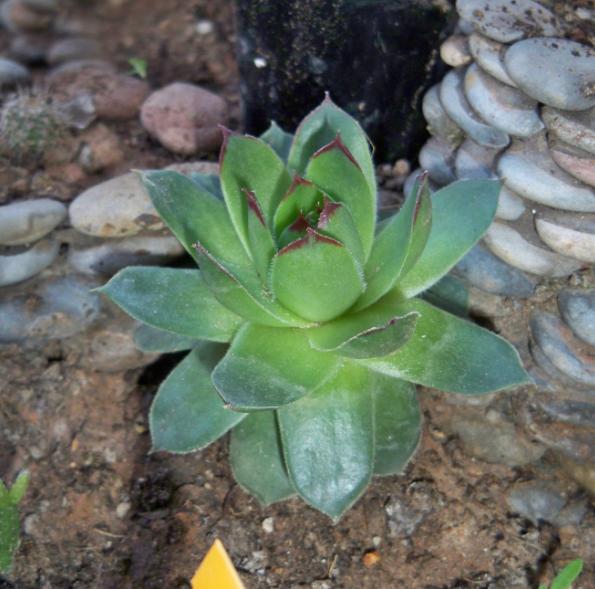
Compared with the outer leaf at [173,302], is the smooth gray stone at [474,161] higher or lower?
higher

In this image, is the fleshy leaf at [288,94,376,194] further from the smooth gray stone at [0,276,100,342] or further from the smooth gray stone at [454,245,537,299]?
the smooth gray stone at [0,276,100,342]

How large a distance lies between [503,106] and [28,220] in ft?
3.65

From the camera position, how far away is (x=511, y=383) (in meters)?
1.45

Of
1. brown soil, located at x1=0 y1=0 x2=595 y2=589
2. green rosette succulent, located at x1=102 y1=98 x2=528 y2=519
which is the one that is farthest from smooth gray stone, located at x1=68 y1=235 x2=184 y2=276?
green rosette succulent, located at x1=102 y1=98 x2=528 y2=519

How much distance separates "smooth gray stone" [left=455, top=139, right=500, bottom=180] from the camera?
1.70m

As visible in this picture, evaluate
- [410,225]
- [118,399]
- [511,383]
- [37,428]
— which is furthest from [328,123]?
[37,428]

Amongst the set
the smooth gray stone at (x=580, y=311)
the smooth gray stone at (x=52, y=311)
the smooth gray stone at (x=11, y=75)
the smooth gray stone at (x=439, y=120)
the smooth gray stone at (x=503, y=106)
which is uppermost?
the smooth gray stone at (x=503, y=106)

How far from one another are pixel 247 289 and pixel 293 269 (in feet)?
0.37

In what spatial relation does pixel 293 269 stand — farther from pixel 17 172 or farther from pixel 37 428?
pixel 17 172

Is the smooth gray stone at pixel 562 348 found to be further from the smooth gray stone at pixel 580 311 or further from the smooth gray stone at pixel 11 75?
the smooth gray stone at pixel 11 75

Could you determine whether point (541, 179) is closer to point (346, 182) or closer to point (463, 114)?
point (463, 114)

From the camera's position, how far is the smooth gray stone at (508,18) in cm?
157

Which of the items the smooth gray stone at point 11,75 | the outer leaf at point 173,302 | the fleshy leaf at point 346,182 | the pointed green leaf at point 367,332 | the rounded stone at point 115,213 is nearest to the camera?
the pointed green leaf at point 367,332

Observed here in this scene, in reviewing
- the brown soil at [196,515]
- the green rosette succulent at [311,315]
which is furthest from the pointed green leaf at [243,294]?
the brown soil at [196,515]
